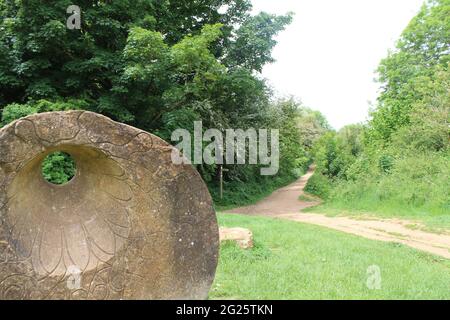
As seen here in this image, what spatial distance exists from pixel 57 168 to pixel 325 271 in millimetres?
7745

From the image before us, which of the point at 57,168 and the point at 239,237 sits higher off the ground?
the point at 57,168

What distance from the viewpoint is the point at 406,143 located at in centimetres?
1877

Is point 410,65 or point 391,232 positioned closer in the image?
point 391,232

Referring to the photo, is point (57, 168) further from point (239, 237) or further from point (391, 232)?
point (391, 232)

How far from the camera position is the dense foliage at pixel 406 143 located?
535 inches

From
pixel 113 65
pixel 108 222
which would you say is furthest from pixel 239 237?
pixel 113 65

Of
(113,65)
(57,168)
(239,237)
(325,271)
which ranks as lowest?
(325,271)

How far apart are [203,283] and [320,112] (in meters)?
77.0

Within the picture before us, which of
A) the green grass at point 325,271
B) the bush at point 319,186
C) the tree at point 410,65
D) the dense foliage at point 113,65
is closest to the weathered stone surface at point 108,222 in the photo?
the green grass at point 325,271

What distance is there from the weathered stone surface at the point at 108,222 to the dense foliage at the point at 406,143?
10.2 m

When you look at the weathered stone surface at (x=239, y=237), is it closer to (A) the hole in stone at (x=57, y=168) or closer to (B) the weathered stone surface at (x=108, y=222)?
(B) the weathered stone surface at (x=108, y=222)

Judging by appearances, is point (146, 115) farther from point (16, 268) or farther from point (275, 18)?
point (16, 268)
